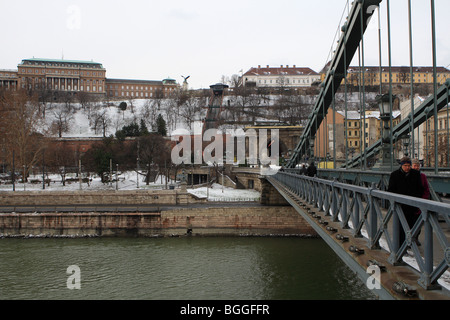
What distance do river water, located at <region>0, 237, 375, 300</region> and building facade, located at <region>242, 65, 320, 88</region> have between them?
287ft

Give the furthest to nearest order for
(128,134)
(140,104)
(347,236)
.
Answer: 1. (140,104)
2. (128,134)
3. (347,236)

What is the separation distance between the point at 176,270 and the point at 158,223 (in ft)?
24.8

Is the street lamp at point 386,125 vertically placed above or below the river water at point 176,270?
above

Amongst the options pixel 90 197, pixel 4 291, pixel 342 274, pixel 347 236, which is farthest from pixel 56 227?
pixel 347 236

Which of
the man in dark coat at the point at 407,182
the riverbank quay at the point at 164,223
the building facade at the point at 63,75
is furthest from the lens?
the building facade at the point at 63,75

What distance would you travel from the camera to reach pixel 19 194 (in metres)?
28.9

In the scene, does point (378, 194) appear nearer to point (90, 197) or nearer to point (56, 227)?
point (56, 227)

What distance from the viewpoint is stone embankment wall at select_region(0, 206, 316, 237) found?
23.1 m

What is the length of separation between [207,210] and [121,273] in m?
8.62

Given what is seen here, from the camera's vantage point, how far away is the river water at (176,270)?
13.2 metres

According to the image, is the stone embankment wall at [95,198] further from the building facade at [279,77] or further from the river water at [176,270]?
the building facade at [279,77]

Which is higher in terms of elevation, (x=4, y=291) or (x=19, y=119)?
(x=19, y=119)

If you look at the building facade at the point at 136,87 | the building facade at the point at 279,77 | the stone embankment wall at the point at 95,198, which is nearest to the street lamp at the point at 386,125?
the stone embankment wall at the point at 95,198

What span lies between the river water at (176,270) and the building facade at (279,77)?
87.5 meters
